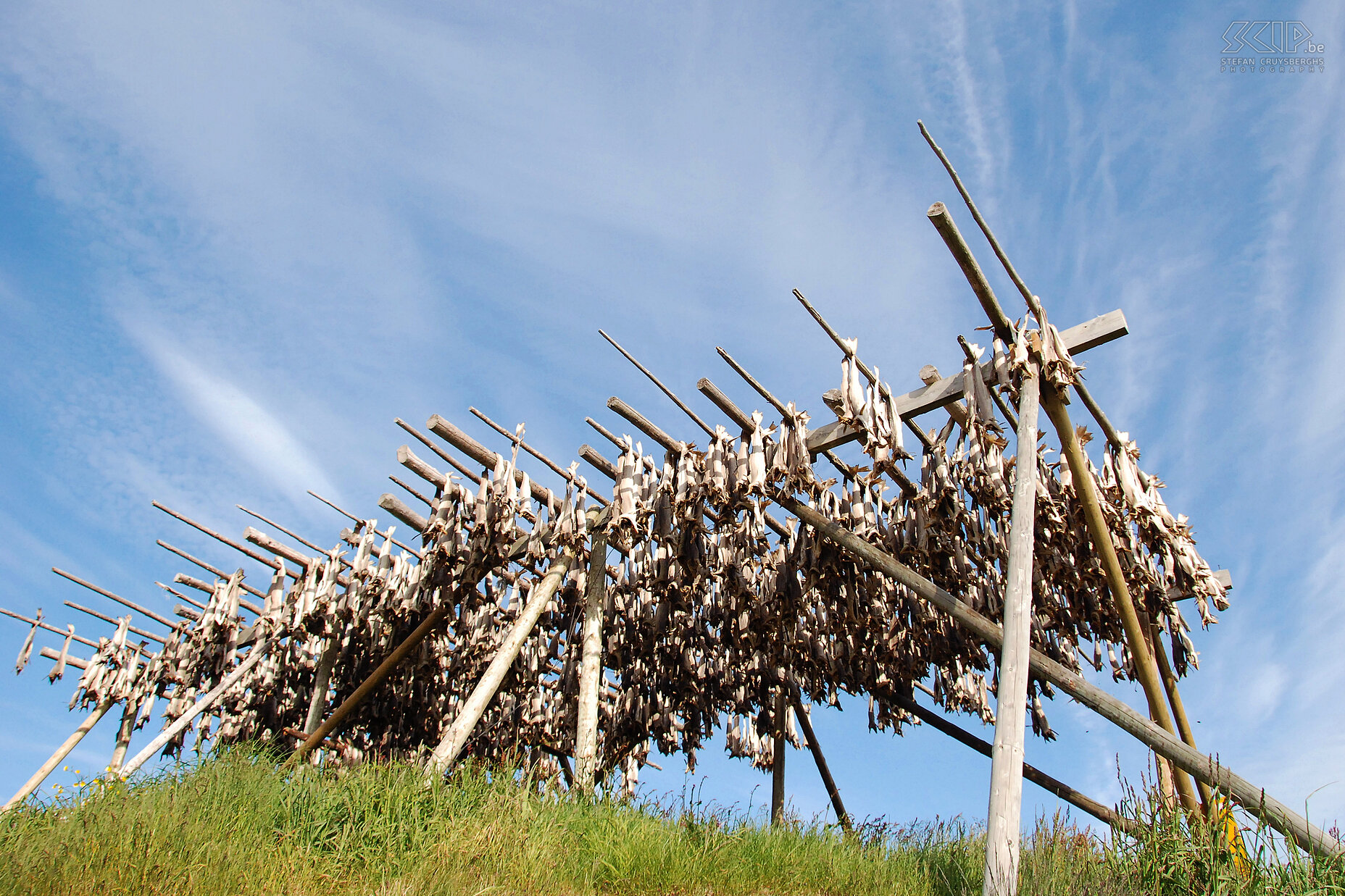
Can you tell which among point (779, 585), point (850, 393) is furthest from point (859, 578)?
point (850, 393)

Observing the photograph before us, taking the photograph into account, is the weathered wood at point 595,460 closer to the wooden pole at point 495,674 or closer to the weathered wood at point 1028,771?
the wooden pole at point 495,674

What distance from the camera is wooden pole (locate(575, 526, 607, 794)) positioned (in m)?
7.36

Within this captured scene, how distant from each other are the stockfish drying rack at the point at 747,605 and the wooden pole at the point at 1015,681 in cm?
2

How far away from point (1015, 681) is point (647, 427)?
419 cm

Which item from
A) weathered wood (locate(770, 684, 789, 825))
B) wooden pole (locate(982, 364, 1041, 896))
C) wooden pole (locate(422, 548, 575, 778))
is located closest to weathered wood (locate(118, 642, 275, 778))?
wooden pole (locate(422, 548, 575, 778))

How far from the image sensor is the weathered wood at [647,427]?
318 inches

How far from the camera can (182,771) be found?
6.06 m

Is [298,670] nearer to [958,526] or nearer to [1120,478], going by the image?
[958,526]

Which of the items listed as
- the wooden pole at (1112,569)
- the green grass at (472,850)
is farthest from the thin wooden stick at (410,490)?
the wooden pole at (1112,569)

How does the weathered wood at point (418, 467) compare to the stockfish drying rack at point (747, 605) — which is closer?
the stockfish drying rack at point (747, 605)

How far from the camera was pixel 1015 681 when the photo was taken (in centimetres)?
515

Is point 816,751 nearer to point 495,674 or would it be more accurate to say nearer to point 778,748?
point 778,748

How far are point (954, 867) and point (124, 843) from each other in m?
5.26

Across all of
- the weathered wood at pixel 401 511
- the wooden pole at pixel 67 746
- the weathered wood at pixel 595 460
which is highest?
the weathered wood at pixel 595 460
